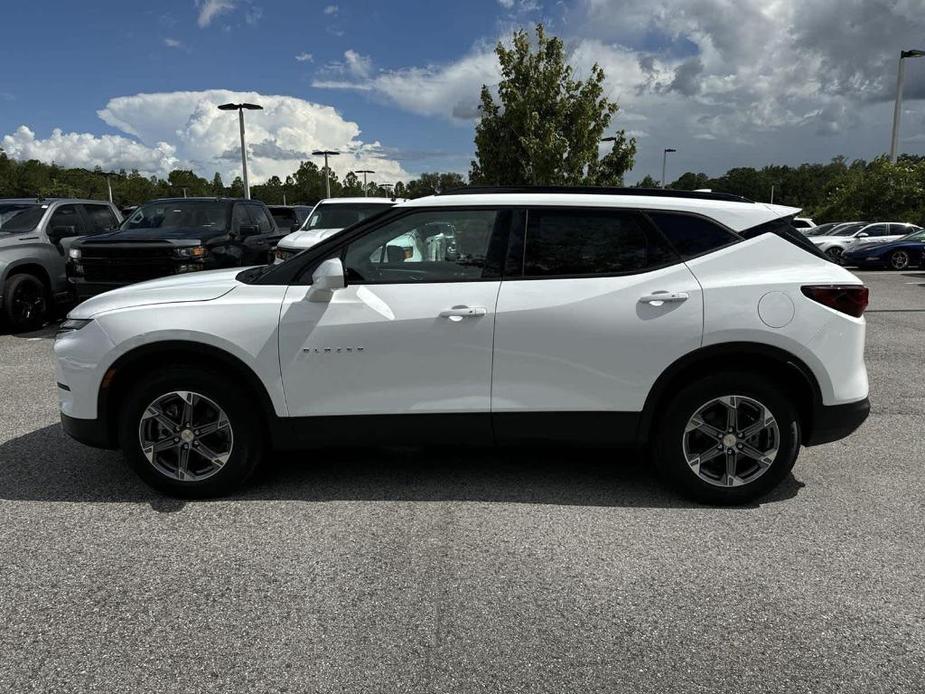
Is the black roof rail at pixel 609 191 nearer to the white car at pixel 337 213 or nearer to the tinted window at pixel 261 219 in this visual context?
the white car at pixel 337 213

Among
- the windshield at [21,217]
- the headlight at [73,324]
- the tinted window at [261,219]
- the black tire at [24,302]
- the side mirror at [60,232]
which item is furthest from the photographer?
the tinted window at [261,219]

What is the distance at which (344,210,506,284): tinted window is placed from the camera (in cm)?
389

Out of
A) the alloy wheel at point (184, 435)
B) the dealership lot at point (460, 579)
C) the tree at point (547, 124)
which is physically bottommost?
the dealership lot at point (460, 579)

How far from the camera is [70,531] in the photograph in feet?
12.0

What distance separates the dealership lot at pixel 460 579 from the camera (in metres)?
2.54

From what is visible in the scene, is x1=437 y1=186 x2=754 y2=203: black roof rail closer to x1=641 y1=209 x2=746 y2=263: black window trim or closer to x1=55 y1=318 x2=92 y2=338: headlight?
x1=641 y1=209 x2=746 y2=263: black window trim

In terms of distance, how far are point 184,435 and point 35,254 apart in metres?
7.78

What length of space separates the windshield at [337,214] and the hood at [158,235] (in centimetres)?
207

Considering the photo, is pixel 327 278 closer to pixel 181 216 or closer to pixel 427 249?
pixel 427 249

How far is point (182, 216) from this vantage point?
10492mm

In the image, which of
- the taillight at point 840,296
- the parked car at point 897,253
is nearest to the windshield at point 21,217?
the taillight at point 840,296

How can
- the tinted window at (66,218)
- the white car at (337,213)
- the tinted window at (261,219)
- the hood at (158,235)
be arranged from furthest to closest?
1. the white car at (337,213)
2. the tinted window at (261,219)
3. the tinted window at (66,218)
4. the hood at (158,235)

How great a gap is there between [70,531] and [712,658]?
3154mm

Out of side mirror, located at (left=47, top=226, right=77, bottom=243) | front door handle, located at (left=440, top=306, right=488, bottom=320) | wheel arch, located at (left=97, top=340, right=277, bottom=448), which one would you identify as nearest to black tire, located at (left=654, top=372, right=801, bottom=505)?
front door handle, located at (left=440, top=306, right=488, bottom=320)
